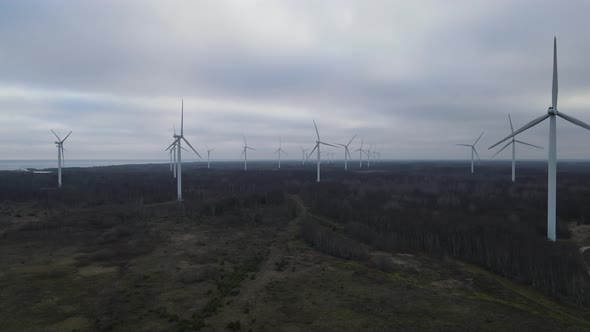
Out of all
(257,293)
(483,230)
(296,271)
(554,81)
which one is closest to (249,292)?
(257,293)

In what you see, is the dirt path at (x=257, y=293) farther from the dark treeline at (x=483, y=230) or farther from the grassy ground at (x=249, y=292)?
the dark treeline at (x=483, y=230)

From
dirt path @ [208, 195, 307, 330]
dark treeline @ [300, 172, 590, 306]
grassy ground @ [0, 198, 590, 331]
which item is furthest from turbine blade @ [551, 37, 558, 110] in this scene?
dirt path @ [208, 195, 307, 330]

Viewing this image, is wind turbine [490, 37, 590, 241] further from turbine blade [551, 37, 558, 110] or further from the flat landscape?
the flat landscape

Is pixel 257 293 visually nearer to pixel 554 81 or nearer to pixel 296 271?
pixel 296 271

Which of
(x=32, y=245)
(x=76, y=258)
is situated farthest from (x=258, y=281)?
(x=32, y=245)

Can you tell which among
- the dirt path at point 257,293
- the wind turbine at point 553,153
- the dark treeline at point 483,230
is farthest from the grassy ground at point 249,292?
the wind turbine at point 553,153

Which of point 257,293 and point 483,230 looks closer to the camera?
point 257,293
